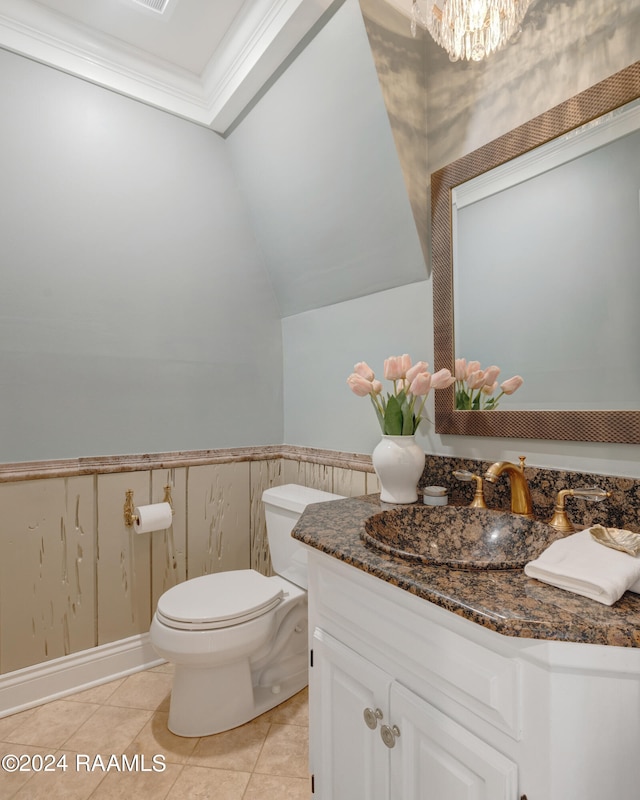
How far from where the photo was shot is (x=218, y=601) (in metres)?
1.59

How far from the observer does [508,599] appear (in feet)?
2.42

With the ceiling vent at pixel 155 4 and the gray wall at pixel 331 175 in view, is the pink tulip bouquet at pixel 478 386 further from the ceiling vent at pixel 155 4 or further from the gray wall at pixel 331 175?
the ceiling vent at pixel 155 4

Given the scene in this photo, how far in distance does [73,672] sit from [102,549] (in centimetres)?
49

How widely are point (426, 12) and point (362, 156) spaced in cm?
53

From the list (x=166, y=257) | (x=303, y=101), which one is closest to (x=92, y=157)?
(x=166, y=257)

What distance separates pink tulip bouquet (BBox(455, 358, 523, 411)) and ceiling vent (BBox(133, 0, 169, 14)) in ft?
5.21

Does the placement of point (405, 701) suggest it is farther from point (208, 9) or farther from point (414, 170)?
point (208, 9)

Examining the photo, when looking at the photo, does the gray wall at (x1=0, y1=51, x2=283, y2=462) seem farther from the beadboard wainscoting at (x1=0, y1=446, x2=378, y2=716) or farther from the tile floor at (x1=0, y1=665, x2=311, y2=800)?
the tile floor at (x1=0, y1=665, x2=311, y2=800)

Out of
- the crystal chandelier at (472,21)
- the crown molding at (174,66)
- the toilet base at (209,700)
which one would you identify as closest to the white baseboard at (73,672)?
the toilet base at (209,700)

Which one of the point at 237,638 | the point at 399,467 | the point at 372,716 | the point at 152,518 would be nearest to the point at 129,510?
the point at 152,518

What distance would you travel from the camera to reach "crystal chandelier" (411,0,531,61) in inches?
42.3

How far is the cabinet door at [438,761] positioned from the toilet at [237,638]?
763 millimetres

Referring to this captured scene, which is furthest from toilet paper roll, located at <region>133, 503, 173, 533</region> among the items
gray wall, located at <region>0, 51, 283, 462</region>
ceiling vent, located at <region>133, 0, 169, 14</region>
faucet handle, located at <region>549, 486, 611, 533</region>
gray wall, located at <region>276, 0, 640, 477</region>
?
ceiling vent, located at <region>133, 0, 169, 14</region>

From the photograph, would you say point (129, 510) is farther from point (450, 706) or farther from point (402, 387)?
point (450, 706)
